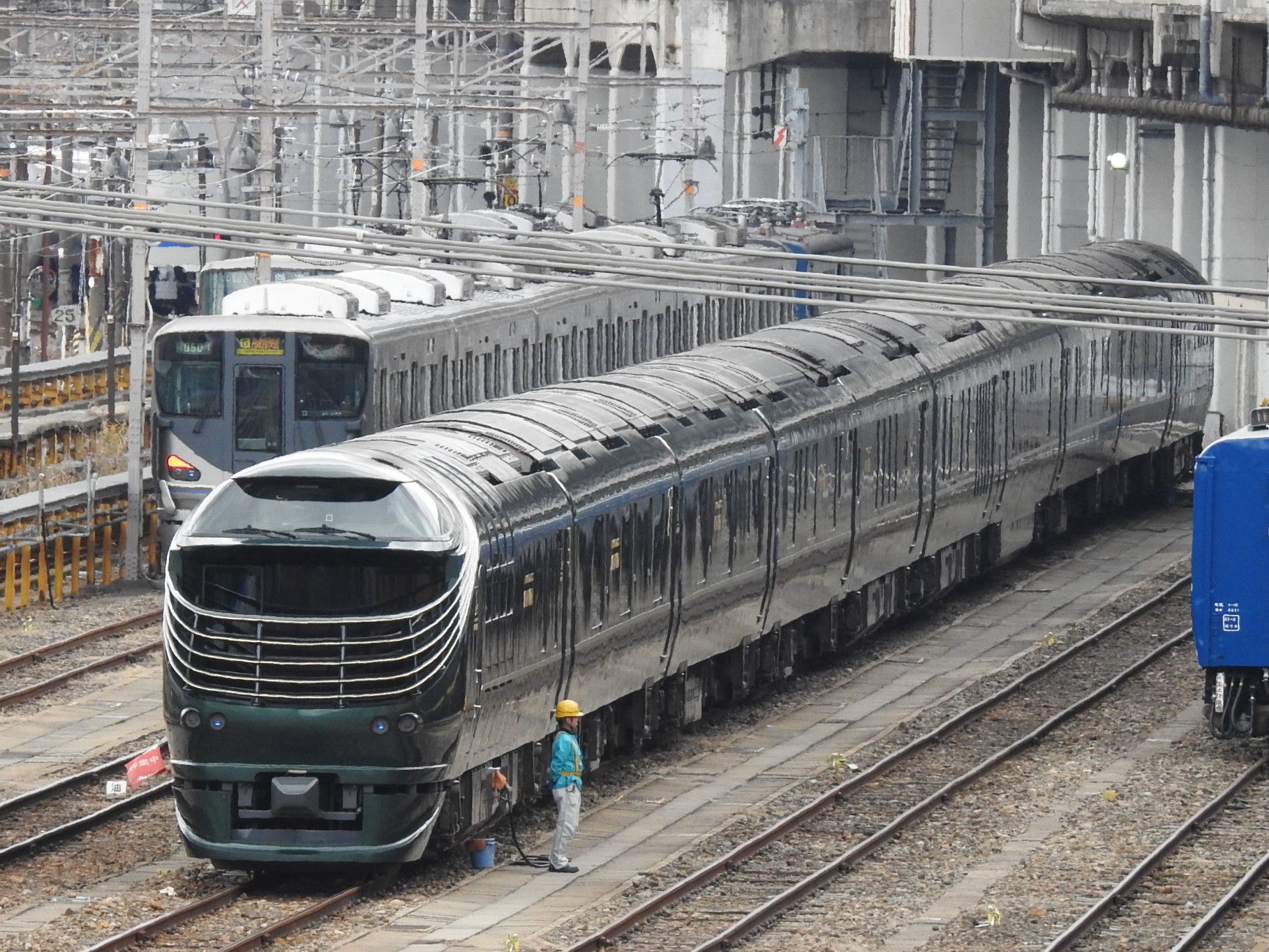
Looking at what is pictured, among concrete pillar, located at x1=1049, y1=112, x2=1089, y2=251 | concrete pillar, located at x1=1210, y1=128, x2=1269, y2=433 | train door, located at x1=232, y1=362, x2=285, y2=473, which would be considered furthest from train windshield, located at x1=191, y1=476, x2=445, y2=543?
concrete pillar, located at x1=1049, y1=112, x2=1089, y2=251

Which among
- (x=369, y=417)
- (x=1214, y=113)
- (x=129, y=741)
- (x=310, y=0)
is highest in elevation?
(x=310, y=0)

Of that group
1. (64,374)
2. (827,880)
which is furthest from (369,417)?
(64,374)

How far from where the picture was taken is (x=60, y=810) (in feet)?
62.1

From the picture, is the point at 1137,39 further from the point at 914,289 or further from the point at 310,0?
the point at 310,0

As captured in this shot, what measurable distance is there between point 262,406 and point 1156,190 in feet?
68.5

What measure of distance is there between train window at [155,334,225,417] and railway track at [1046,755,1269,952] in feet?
39.1

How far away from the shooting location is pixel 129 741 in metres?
21.5

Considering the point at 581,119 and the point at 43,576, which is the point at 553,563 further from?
the point at 581,119

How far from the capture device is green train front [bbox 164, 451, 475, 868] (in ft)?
51.0

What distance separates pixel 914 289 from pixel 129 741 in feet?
24.2

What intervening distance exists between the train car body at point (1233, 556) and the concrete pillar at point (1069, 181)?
1081 inches

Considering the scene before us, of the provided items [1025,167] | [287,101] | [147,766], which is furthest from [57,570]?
[1025,167]

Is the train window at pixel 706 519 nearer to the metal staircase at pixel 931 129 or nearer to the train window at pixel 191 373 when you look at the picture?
the train window at pixel 191 373

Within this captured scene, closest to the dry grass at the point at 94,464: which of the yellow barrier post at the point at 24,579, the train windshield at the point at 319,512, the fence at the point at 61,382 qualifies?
the yellow barrier post at the point at 24,579
